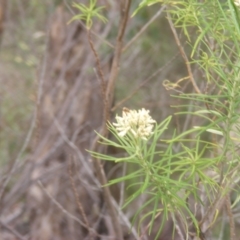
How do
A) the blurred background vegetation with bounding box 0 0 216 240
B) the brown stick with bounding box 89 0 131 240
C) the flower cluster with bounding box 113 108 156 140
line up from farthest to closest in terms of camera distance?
the blurred background vegetation with bounding box 0 0 216 240, the brown stick with bounding box 89 0 131 240, the flower cluster with bounding box 113 108 156 140

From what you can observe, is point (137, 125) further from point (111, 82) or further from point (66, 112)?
point (66, 112)

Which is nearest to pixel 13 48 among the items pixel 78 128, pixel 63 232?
pixel 78 128

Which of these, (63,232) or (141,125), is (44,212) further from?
(141,125)

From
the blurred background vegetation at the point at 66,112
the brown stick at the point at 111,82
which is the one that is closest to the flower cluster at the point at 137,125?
the brown stick at the point at 111,82

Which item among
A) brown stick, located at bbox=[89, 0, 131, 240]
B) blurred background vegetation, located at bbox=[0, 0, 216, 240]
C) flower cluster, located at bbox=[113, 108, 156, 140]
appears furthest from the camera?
blurred background vegetation, located at bbox=[0, 0, 216, 240]

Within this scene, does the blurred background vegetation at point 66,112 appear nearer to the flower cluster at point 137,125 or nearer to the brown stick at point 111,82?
the brown stick at point 111,82

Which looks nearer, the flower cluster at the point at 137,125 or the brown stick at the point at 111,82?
the flower cluster at the point at 137,125

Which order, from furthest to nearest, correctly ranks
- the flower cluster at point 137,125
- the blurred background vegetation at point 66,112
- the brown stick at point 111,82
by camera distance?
the blurred background vegetation at point 66,112 < the brown stick at point 111,82 < the flower cluster at point 137,125

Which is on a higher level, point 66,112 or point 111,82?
point 111,82

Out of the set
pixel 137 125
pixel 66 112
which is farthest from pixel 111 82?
pixel 66 112

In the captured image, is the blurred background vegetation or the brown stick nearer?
the brown stick

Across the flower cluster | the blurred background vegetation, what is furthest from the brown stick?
the blurred background vegetation

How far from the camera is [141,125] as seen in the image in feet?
3.67

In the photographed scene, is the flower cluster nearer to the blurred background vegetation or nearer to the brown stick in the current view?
the brown stick
